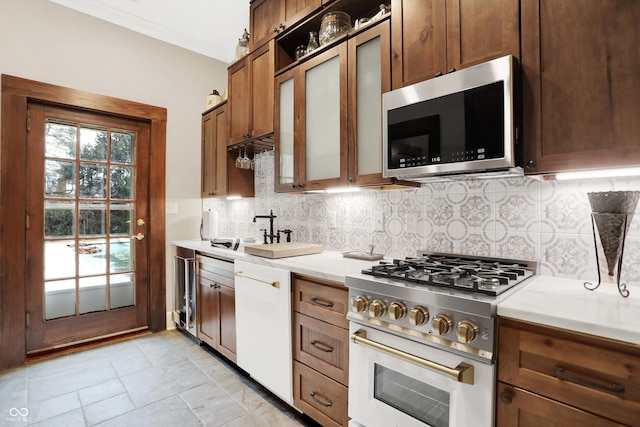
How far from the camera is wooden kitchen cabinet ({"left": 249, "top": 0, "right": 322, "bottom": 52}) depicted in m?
2.18

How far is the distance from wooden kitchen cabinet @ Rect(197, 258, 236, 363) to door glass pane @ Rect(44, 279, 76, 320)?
1166mm

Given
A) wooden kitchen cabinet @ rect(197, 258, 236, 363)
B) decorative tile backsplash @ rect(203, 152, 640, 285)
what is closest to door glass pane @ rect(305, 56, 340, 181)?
decorative tile backsplash @ rect(203, 152, 640, 285)

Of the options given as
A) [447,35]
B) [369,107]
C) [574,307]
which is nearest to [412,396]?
[574,307]

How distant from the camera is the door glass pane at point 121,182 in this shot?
3.09m

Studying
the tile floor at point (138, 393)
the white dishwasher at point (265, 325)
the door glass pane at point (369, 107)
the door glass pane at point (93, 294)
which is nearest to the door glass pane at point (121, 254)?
the door glass pane at point (93, 294)

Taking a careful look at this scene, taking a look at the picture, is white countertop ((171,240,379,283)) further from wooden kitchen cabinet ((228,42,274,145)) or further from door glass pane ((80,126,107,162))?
door glass pane ((80,126,107,162))

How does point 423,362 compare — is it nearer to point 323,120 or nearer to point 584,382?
point 584,382

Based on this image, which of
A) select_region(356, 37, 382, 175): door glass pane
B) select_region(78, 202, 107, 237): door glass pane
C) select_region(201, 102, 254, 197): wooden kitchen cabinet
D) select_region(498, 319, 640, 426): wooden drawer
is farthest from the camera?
select_region(201, 102, 254, 197): wooden kitchen cabinet

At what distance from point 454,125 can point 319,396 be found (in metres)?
1.49

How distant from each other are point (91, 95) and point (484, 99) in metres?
3.22

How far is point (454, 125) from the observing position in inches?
54.6

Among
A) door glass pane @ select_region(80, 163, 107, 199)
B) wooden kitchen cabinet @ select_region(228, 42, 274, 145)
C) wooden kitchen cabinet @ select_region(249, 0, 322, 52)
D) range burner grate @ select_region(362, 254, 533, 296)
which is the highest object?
wooden kitchen cabinet @ select_region(249, 0, 322, 52)

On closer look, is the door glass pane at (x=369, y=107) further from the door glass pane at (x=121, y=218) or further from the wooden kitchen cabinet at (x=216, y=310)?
the door glass pane at (x=121, y=218)

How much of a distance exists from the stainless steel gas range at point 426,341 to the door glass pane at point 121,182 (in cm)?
273
